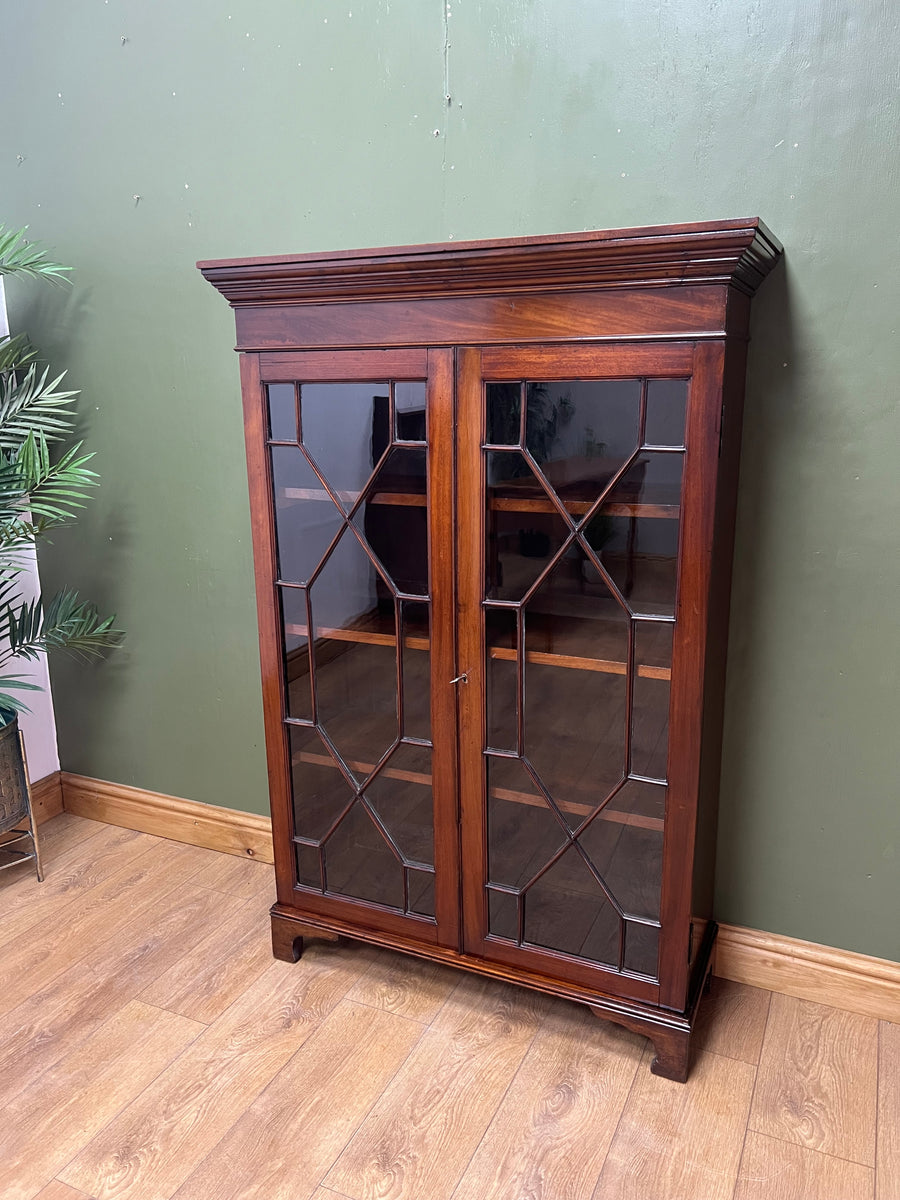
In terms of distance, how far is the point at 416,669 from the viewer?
67.4 inches

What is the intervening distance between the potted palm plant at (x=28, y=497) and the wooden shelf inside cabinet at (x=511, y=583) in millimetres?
646

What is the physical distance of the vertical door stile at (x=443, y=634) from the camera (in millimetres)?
1542

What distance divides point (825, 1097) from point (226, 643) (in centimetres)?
168

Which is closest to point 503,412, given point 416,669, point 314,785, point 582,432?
point 582,432

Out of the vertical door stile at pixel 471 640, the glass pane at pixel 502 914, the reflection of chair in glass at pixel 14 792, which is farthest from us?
the reflection of chair in glass at pixel 14 792

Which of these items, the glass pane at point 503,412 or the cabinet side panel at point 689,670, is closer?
the cabinet side panel at point 689,670

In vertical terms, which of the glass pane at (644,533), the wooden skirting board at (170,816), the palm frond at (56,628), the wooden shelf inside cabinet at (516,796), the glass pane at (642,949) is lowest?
the wooden skirting board at (170,816)

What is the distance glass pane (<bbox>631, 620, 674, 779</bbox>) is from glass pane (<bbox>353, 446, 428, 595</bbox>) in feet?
1.38

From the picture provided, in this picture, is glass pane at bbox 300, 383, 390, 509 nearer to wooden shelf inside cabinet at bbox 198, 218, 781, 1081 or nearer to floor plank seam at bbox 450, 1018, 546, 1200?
wooden shelf inside cabinet at bbox 198, 218, 781, 1081

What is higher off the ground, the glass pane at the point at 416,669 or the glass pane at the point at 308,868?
the glass pane at the point at 416,669

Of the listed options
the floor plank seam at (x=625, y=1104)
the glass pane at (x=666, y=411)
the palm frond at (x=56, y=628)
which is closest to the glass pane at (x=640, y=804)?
the floor plank seam at (x=625, y=1104)

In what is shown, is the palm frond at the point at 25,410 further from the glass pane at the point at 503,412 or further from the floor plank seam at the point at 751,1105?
the floor plank seam at the point at 751,1105

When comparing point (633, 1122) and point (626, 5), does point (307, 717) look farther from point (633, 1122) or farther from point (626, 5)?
point (626, 5)

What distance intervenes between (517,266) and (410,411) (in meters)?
0.31
